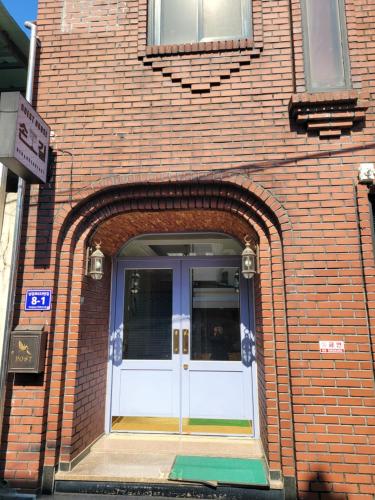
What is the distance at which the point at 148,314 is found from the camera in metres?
4.86

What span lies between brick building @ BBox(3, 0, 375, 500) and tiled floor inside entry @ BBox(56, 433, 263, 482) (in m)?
0.17

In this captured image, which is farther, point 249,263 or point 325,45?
point 325,45

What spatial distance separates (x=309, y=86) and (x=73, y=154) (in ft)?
9.14

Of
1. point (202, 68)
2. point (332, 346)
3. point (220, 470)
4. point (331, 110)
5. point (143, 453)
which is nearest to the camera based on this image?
point (332, 346)

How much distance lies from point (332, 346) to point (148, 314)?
251 centimetres

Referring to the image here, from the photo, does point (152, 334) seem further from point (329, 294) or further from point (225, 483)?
point (329, 294)

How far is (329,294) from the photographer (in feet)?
11.1

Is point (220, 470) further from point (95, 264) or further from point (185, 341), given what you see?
point (95, 264)

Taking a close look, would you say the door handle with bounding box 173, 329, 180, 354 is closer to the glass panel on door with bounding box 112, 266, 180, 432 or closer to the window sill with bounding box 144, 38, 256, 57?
the glass panel on door with bounding box 112, 266, 180, 432

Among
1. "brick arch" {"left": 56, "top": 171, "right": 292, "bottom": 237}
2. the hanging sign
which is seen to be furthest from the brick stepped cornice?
the hanging sign

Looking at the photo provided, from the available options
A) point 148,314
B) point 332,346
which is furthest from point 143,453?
point 332,346

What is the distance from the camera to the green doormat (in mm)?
3273

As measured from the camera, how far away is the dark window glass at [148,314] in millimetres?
4750

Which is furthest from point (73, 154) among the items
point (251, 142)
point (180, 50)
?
point (251, 142)
